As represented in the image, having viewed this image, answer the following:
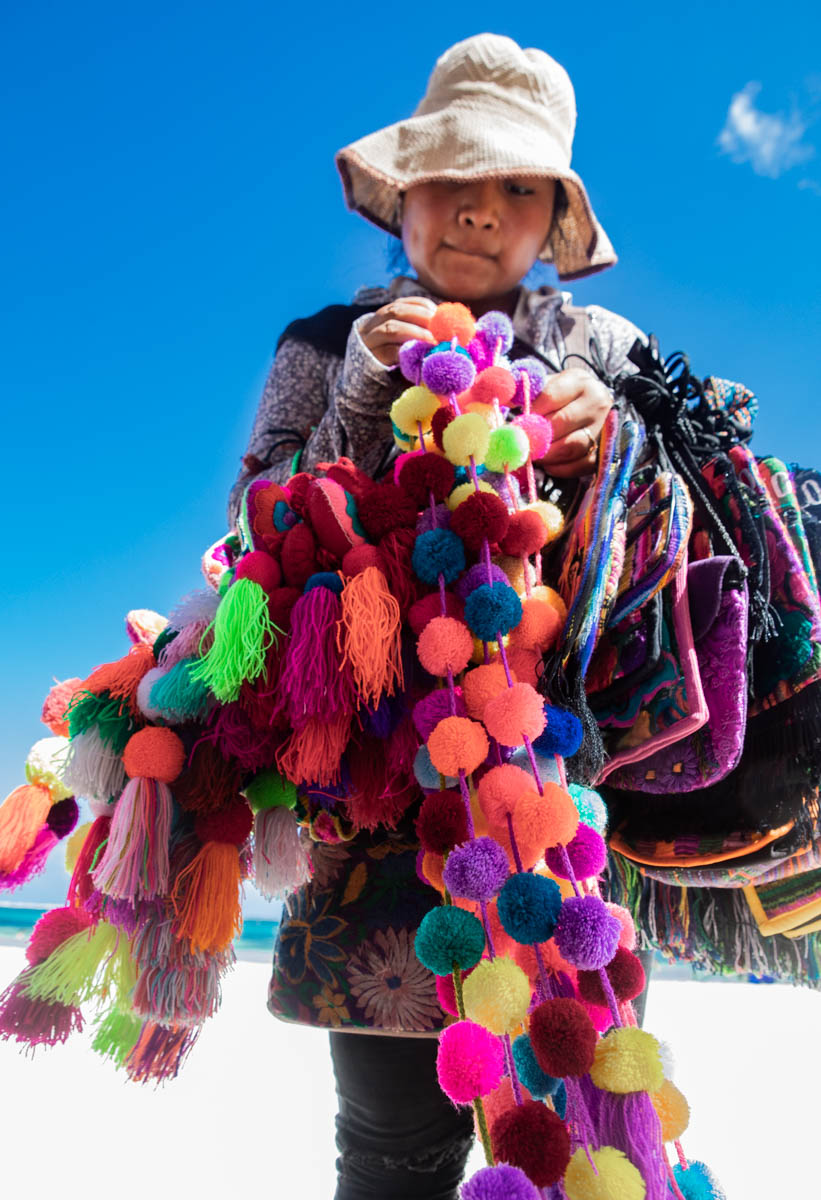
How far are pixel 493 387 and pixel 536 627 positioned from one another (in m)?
0.20

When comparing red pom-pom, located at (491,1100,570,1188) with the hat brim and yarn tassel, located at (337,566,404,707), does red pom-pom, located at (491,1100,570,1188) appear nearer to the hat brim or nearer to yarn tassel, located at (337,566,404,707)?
yarn tassel, located at (337,566,404,707)

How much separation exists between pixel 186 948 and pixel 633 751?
0.35 m

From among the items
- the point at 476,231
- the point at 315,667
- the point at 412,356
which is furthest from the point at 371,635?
the point at 476,231

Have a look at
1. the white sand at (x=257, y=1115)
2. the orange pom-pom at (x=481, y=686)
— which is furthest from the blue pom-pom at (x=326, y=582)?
the white sand at (x=257, y=1115)

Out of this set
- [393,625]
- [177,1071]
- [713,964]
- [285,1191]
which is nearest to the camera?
[393,625]

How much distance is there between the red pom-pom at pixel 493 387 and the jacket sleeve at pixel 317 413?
11 cm

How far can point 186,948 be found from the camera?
0.52 meters

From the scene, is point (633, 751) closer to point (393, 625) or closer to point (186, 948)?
point (393, 625)

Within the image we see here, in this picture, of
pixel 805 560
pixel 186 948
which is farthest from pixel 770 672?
pixel 186 948

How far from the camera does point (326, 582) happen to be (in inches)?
19.5

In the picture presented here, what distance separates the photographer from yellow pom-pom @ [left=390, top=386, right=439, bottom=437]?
0.55 m

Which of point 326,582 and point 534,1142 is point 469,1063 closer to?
point 534,1142

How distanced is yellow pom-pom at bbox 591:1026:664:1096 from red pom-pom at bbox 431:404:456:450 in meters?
0.39

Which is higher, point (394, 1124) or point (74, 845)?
point (74, 845)
